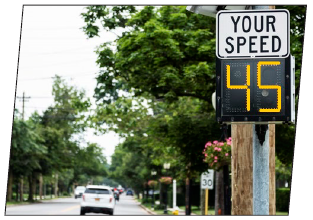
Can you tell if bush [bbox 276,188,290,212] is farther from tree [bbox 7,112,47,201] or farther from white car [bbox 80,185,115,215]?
tree [bbox 7,112,47,201]

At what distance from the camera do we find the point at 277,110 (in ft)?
18.6

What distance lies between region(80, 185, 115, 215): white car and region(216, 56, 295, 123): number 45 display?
26.2 meters

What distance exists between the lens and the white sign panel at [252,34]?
5887 millimetres

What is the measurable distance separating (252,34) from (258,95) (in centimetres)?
71

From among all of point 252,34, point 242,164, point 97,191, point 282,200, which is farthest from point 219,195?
point 282,200

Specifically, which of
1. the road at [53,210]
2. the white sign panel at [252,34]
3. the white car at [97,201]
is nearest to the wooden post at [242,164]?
the white sign panel at [252,34]

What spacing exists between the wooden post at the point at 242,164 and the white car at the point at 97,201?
19.9m

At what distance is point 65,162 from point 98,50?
1564 inches

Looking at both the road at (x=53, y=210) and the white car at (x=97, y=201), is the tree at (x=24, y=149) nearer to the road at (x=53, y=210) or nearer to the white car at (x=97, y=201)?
the road at (x=53, y=210)

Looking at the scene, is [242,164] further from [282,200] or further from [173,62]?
[282,200]

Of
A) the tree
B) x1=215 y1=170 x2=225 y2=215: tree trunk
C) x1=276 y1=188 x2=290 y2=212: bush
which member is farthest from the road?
x1=215 y1=170 x2=225 y2=215: tree trunk

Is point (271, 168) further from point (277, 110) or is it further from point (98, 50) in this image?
point (98, 50)

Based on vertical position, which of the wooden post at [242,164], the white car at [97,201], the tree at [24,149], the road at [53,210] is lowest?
the road at [53,210]
